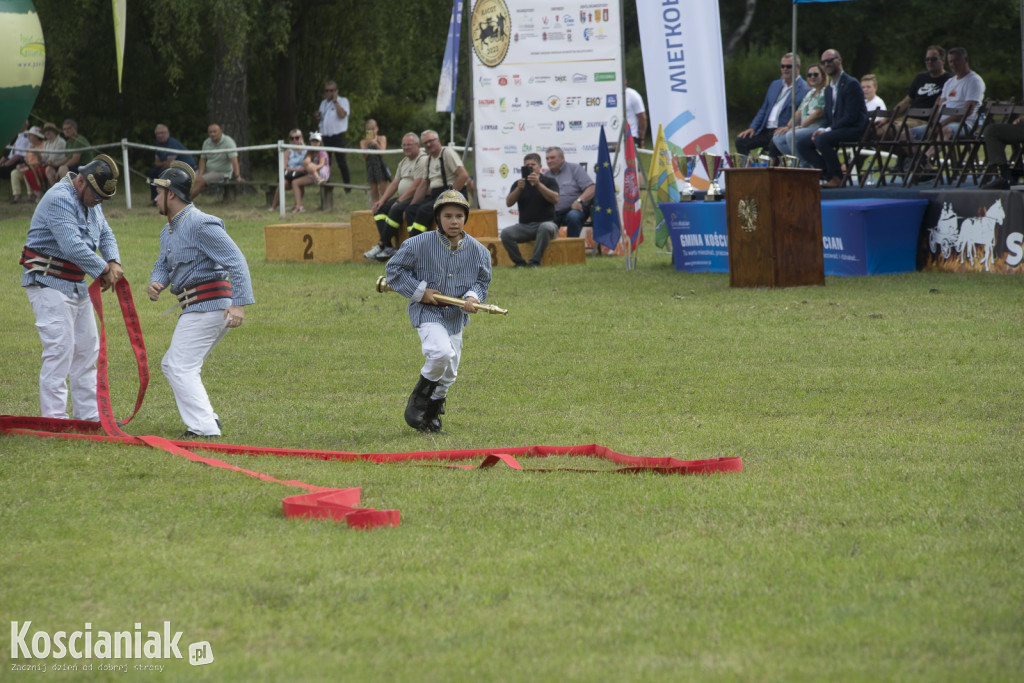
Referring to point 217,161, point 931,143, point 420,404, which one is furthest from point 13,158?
point 420,404

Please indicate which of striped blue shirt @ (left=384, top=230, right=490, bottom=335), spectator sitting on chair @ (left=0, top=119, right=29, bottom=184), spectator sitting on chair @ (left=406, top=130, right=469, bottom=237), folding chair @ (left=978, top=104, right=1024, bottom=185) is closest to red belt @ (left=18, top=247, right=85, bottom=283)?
striped blue shirt @ (left=384, top=230, right=490, bottom=335)

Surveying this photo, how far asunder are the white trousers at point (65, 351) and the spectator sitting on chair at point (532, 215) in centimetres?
901

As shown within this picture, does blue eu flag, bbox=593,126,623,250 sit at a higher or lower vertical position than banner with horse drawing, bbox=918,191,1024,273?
higher

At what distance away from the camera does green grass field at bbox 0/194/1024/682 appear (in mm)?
4219

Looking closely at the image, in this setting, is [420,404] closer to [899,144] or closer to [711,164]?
[899,144]

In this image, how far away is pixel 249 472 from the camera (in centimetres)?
670

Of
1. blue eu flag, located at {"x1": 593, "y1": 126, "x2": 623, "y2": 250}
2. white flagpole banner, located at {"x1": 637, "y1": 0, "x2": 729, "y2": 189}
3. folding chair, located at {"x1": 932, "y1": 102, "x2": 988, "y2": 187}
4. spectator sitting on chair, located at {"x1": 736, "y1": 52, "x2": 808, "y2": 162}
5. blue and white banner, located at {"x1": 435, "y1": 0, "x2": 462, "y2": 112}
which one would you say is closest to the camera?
folding chair, located at {"x1": 932, "y1": 102, "x2": 988, "y2": 187}

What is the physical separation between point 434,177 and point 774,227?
5.23 m

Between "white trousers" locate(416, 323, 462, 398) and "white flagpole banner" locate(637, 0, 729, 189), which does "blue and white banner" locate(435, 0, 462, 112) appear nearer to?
"white flagpole banner" locate(637, 0, 729, 189)

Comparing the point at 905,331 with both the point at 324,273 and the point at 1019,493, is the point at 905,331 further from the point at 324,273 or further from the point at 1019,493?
the point at 324,273

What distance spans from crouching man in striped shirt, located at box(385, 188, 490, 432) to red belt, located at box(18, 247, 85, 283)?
2070mm

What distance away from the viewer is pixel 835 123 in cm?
1527

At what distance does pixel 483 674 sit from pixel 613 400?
193 inches

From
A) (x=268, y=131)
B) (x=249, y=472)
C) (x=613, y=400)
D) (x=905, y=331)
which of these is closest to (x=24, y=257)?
(x=249, y=472)
